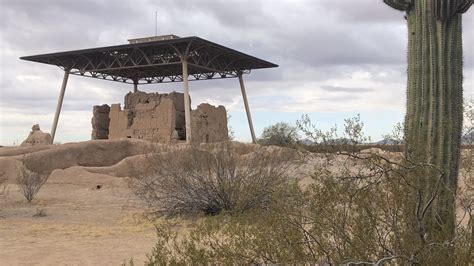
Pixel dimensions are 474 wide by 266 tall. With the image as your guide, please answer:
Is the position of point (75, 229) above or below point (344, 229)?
below

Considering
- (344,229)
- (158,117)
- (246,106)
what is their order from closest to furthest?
(344,229)
(158,117)
(246,106)

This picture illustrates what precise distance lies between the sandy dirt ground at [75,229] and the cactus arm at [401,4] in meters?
4.13

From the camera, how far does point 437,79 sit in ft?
16.6

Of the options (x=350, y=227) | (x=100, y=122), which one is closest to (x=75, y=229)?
(x=350, y=227)

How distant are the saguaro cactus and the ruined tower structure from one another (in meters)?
20.8

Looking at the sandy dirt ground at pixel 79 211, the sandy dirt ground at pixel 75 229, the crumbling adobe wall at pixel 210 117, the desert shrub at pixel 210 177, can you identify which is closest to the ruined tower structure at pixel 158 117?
the crumbling adobe wall at pixel 210 117

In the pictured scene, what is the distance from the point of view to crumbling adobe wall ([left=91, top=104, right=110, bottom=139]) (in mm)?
31359

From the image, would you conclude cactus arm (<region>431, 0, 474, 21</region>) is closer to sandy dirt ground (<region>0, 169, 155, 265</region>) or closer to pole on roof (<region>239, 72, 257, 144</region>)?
sandy dirt ground (<region>0, 169, 155, 265</region>)

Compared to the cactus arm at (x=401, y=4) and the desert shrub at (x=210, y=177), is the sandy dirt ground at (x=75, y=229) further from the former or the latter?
the cactus arm at (x=401, y=4)

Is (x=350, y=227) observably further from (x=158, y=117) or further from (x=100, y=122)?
(x=100, y=122)

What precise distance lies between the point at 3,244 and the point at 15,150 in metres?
16.6

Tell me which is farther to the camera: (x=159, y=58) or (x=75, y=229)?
(x=159, y=58)

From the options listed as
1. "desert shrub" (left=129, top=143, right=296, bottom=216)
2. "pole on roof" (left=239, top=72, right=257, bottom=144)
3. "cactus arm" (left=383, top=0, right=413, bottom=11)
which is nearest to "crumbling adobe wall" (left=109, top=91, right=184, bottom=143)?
"pole on roof" (left=239, top=72, right=257, bottom=144)

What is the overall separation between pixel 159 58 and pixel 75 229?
2079cm
